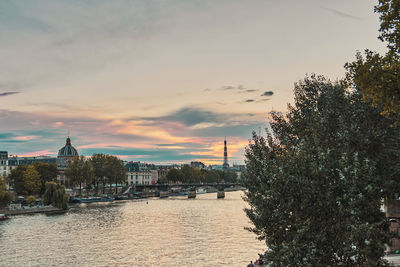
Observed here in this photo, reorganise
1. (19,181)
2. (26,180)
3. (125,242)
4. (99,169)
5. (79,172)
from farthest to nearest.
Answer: (99,169), (79,172), (19,181), (26,180), (125,242)

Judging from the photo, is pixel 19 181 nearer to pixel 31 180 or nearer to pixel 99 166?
pixel 31 180

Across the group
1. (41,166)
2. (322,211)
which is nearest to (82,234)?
(322,211)

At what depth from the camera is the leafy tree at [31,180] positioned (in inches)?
4562

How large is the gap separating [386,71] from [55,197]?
92.8 metres

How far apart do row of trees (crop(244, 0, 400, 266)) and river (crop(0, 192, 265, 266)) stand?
87.3ft

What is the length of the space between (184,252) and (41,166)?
94928mm

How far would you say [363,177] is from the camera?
15.3 m

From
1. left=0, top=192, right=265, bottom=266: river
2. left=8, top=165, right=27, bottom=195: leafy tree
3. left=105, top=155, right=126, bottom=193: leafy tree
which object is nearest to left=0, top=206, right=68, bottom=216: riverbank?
left=0, top=192, right=265, bottom=266: river

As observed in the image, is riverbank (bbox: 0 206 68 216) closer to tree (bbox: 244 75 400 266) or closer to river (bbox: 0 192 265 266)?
river (bbox: 0 192 265 266)

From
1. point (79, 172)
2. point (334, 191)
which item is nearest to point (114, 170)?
point (79, 172)

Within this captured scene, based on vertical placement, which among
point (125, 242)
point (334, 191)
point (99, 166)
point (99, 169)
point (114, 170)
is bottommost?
point (125, 242)

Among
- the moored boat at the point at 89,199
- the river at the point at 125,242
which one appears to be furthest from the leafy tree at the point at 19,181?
the river at the point at 125,242

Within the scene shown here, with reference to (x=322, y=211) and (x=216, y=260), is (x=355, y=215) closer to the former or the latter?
(x=322, y=211)

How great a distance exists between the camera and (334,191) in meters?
16.1
